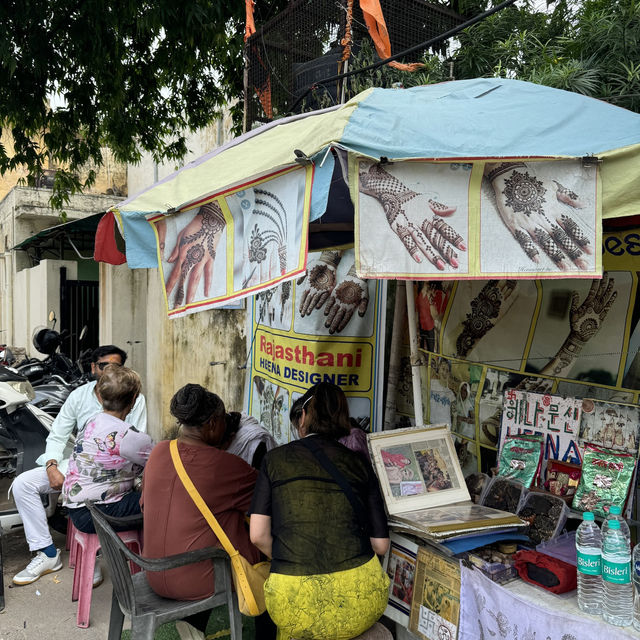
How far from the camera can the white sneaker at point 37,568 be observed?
12.3ft

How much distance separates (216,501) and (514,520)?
1.23 metres

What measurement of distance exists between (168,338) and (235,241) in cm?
569

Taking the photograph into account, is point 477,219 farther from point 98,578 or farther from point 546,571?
point 98,578

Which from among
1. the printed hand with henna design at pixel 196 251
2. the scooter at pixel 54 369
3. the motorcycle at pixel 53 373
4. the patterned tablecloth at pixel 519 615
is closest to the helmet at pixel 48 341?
the motorcycle at pixel 53 373

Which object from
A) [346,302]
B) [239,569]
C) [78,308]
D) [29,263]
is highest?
[29,263]

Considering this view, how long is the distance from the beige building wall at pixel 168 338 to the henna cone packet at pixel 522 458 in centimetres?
351

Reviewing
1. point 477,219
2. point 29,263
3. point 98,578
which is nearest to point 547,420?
point 477,219

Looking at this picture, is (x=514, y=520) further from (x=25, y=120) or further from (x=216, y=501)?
(x=25, y=120)

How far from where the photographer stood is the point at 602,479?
8.13 ft

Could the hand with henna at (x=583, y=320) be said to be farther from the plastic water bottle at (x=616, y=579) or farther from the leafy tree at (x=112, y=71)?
the leafy tree at (x=112, y=71)

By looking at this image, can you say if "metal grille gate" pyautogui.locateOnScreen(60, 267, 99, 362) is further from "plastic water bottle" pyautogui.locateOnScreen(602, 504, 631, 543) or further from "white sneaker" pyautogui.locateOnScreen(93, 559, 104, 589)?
"plastic water bottle" pyautogui.locateOnScreen(602, 504, 631, 543)

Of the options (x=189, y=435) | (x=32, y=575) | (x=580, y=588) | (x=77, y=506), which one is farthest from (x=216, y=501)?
(x=32, y=575)

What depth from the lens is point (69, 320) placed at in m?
11.7

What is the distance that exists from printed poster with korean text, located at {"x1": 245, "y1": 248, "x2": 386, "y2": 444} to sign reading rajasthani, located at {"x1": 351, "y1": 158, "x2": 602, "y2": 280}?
183cm
